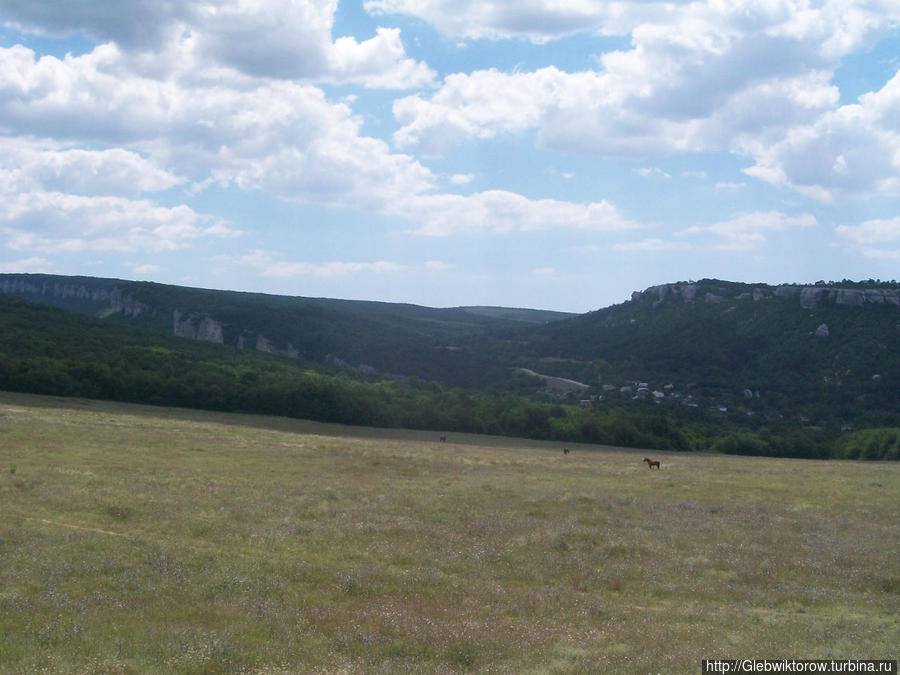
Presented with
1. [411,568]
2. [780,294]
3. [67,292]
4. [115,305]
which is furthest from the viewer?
[67,292]

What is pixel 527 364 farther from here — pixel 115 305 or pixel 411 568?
pixel 411 568

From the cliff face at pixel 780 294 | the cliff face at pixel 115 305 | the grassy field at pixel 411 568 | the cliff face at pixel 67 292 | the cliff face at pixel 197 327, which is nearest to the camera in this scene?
the grassy field at pixel 411 568

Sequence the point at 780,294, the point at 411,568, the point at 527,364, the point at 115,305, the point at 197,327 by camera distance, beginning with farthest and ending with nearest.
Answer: the point at 115,305 → the point at 197,327 → the point at 527,364 → the point at 780,294 → the point at 411,568

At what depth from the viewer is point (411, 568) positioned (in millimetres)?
15312

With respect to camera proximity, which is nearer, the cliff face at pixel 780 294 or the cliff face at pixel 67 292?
the cliff face at pixel 780 294

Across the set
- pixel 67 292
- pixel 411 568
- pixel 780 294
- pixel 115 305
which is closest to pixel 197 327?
pixel 115 305

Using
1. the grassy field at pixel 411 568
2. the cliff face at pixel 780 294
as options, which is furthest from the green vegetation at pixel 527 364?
the grassy field at pixel 411 568

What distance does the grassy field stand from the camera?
10.0 metres

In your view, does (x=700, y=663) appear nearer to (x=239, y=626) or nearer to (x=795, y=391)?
(x=239, y=626)

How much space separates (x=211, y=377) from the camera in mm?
66375

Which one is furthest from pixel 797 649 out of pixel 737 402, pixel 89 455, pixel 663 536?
pixel 737 402

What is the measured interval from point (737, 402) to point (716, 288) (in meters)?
40.9

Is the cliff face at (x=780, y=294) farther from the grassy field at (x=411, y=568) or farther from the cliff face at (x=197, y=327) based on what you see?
the grassy field at (x=411, y=568)

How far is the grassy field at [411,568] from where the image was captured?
33.0ft
